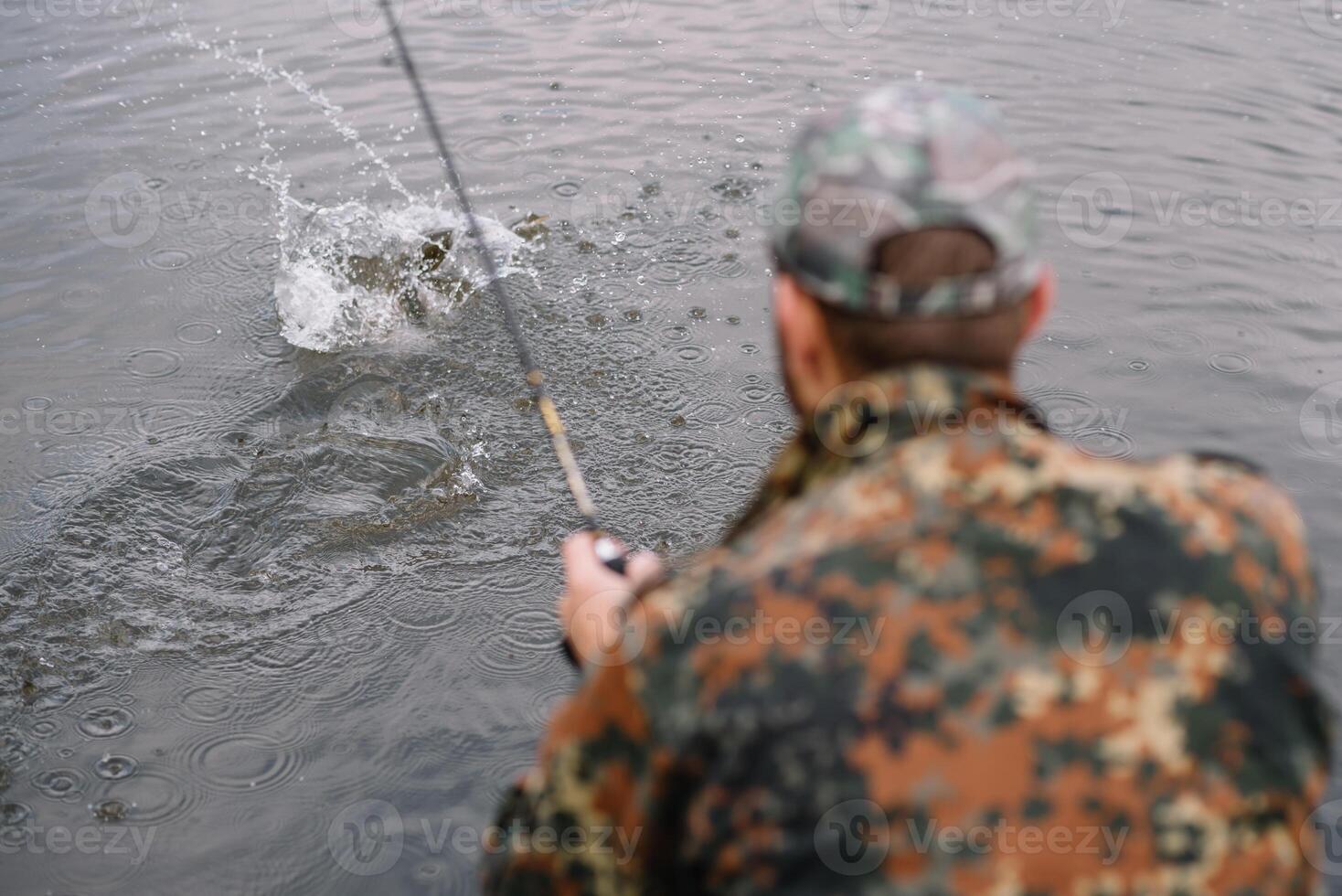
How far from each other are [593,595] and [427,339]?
467 centimetres

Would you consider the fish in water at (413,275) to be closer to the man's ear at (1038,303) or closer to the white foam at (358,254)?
the white foam at (358,254)

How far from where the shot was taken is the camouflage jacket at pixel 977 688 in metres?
1.30

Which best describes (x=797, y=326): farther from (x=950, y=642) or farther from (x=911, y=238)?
(x=950, y=642)

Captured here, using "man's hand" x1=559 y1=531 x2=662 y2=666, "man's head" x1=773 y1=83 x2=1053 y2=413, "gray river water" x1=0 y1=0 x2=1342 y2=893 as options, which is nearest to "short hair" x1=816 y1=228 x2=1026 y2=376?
"man's head" x1=773 y1=83 x2=1053 y2=413

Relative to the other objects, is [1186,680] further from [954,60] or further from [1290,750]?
[954,60]

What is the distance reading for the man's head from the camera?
1396 millimetres

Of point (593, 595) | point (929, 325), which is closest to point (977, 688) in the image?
point (929, 325)

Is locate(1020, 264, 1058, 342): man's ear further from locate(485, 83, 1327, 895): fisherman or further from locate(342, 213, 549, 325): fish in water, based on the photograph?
locate(342, 213, 549, 325): fish in water

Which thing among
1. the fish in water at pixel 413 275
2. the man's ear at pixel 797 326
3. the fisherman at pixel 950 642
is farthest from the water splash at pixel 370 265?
the fisherman at pixel 950 642

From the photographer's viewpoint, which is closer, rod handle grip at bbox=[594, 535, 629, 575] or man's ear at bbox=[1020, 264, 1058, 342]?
man's ear at bbox=[1020, 264, 1058, 342]

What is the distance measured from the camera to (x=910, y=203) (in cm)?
139

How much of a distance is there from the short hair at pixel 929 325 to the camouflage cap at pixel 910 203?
0.01m

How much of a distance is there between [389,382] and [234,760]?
251cm

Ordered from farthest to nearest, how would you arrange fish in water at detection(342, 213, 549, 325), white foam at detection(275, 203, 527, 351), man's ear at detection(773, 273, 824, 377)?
fish in water at detection(342, 213, 549, 325), white foam at detection(275, 203, 527, 351), man's ear at detection(773, 273, 824, 377)
